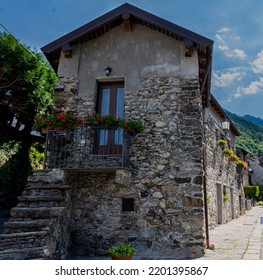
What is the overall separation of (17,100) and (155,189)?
6.02 m

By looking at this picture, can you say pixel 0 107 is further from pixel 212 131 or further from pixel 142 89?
→ pixel 212 131

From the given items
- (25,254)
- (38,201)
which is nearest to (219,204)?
(38,201)

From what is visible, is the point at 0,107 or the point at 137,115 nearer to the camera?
the point at 137,115

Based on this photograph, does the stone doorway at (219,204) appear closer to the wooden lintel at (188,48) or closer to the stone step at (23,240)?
the wooden lintel at (188,48)

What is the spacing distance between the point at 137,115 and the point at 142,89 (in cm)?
66

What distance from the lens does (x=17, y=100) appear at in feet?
30.2

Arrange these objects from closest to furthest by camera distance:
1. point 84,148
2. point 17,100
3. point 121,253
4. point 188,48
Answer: point 121,253 < point 188,48 < point 84,148 < point 17,100

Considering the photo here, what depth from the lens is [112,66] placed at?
6.85 meters

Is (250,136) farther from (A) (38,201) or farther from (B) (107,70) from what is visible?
(A) (38,201)

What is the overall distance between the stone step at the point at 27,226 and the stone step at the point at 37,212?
8.0 inches

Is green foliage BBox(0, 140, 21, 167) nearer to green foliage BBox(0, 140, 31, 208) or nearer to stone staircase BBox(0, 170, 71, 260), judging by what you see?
green foliage BBox(0, 140, 31, 208)

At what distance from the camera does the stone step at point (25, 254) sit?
403 centimetres
